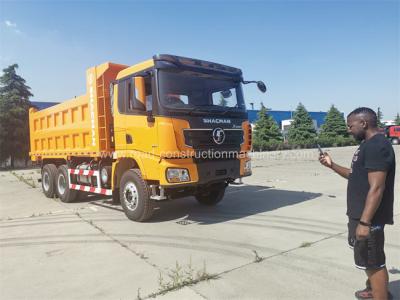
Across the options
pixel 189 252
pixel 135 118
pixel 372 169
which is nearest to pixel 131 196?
pixel 135 118

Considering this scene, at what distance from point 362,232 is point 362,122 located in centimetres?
91

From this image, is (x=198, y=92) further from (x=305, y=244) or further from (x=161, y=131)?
(x=305, y=244)

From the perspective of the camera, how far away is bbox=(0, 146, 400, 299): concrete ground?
3.64 meters

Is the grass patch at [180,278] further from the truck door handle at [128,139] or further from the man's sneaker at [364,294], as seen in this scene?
the truck door handle at [128,139]

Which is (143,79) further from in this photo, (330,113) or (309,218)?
(330,113)

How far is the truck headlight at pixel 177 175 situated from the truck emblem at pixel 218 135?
826mm

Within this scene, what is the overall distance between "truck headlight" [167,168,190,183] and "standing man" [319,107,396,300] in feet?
10.7

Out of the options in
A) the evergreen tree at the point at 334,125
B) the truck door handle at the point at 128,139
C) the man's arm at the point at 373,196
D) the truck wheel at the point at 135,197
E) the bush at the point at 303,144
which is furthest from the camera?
the evergreen tree at the point at 334,125

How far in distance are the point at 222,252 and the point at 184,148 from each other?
1931 mm

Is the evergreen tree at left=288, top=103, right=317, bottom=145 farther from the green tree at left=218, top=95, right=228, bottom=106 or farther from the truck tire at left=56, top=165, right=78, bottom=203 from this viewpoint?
the green tree at left=218, top=95, right=228, bottom=106

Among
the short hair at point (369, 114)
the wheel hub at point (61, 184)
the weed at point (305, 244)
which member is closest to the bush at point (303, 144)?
the wheel hub at point (61, 184)

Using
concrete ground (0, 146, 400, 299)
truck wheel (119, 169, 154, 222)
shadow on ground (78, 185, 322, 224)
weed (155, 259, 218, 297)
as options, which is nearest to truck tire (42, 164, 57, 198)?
shadow on ground (78, 185, 322, 224)

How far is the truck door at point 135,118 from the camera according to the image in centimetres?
598

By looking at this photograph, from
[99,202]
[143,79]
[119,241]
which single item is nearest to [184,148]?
[143,79]
